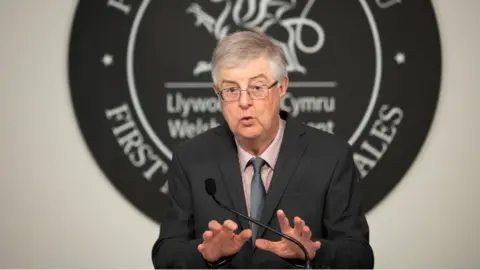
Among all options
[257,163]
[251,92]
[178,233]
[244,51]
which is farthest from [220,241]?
[244,51]

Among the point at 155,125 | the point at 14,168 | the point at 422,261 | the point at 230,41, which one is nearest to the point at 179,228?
the point at 230,41

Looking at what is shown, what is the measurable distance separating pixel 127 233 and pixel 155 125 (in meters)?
0.56

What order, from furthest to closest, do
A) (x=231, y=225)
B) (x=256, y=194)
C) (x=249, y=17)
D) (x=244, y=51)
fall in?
1. (x=249, y=17)
2. (x=256, y=194)
3. (x=244, y=51)
4. (x=231, y=225)

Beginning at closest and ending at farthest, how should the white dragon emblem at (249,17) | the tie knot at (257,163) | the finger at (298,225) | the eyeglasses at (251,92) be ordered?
the finger at (298,225)
the eyeglasses at (251,92)
the tie knot at (257,163)
the white dragon emblem at (249,17)

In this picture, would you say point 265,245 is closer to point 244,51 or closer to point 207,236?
point 207,236

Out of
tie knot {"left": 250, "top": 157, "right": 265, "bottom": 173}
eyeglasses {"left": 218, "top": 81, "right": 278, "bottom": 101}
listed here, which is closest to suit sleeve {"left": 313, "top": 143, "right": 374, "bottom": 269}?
tie knot {"left": 250, "top": 157, "right": 265, "bottom": 173}

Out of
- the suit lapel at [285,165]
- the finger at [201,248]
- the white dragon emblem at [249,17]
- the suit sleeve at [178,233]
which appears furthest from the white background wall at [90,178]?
the finger at [201,248]

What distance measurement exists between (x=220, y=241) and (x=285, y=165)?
0.42 meters

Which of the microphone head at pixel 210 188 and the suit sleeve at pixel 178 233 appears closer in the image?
the microphone head at pixel 210 188

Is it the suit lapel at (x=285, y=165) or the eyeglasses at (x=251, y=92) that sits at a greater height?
the eyeglasses at (x=251, y=92)

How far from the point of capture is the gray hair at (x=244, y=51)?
2340mm

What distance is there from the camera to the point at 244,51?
2.34m

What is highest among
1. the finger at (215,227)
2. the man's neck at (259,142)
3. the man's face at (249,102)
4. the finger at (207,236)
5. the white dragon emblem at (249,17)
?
the white dragon emblem at (249,17)

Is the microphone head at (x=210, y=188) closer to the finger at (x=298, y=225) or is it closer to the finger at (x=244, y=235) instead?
the finger at (x=244, y=235)
